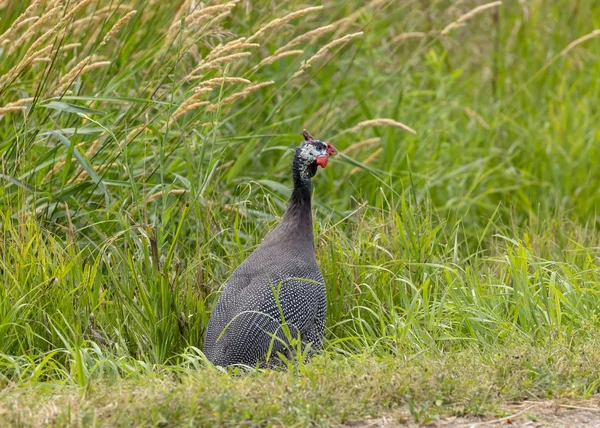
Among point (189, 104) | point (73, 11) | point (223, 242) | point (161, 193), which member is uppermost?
point (73, 11)

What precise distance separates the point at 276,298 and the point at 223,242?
83 cm

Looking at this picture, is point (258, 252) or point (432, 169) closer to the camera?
point (258, 252)

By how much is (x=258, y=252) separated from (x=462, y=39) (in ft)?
14.1

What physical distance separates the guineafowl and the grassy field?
146 millimetres

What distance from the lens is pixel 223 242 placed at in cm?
462

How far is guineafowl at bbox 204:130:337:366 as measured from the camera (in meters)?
3.81

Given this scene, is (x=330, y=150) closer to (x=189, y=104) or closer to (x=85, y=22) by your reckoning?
(x=189, y=104)

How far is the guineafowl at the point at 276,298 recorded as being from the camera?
12.5 feet

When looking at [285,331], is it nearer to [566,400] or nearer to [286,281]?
[286,281]

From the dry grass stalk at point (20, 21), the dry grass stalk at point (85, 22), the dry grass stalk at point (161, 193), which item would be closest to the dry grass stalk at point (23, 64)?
the dry grass stalk at point (20, 21)

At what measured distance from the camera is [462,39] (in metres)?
7.95

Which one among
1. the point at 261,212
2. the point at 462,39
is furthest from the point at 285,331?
the point at 462,39

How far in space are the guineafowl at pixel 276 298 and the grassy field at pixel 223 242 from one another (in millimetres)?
146

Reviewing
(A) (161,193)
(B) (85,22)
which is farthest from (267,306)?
(B) (85,22)
